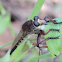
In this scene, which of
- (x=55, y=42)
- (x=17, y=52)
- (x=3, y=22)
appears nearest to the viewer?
(x=55, y=42)

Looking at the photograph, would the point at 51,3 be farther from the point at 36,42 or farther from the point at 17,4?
the point at 36,42

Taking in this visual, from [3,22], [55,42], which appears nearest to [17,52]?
[55,42]

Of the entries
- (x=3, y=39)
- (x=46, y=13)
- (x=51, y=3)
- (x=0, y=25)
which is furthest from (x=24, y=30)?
(x=51, y=3)

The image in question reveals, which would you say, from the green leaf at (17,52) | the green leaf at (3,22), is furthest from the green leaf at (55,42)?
the green leaf at (3,22)

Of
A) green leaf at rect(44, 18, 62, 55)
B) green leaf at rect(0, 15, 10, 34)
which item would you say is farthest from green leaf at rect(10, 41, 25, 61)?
green leaf at rect(0, 15, 10, 34)

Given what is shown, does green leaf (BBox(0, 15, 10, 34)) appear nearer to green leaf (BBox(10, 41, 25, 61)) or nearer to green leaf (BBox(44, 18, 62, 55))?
green leaf (BBox(10, 41, 25, 61))

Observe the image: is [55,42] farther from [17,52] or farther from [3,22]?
[3,22]

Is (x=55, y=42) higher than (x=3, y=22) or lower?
lower

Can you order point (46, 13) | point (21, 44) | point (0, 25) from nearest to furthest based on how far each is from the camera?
point (21, 44), point (0, 25), point (46, 13)

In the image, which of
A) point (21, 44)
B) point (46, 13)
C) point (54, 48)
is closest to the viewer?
point (54, 48)

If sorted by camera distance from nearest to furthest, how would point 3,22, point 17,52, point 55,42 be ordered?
point 55,42 → point 17,52 → point 3,22

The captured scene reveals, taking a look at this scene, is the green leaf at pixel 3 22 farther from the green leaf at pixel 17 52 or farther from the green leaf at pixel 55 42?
the green leaf at pixel 55 42
